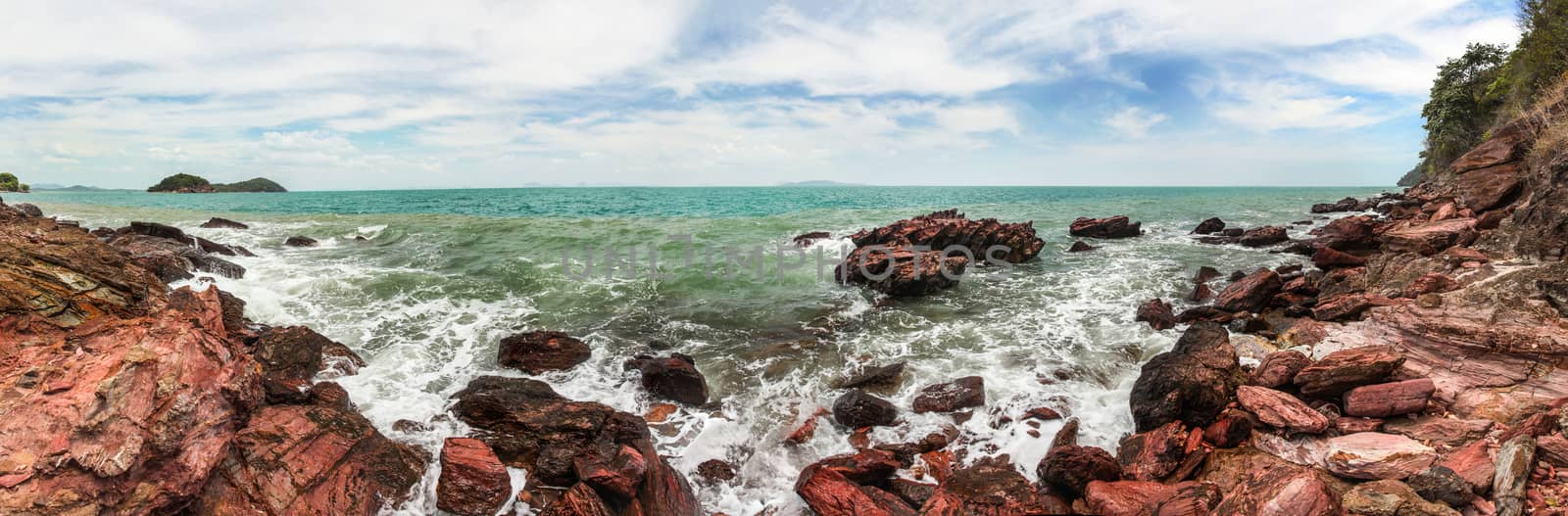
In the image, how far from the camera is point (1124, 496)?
5.91 meters

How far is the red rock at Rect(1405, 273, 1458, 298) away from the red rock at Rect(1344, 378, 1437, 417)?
4399mm

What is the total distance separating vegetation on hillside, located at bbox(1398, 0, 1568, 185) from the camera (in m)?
20.9

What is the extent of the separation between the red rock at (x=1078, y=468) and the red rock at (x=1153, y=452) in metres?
0.26

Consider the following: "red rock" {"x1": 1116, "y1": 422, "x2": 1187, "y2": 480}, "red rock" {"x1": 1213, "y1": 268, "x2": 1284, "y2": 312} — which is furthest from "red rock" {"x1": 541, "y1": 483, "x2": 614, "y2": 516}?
"red rock" {"x1": 1213, "y1": 268, "x2": 1284, "y2": 312}

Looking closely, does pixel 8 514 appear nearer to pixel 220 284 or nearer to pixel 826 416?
pixel 826 416

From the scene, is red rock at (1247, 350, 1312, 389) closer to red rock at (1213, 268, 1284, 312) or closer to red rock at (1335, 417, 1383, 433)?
red rock at (1335, 417, 1383, 433)

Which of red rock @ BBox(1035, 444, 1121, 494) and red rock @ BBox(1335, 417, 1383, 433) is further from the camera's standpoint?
red rock @ BBox(1335, 417, 1383, 433)

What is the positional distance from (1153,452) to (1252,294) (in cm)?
826

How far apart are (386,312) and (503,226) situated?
73.3 ft

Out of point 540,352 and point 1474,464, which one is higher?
point 1474,464

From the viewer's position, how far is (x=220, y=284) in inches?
554

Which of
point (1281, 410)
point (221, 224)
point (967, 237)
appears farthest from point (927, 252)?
point (221, 224)

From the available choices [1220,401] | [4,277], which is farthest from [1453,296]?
[4,277]

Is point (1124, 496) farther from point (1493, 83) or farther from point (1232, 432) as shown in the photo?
point (1493, 83)
